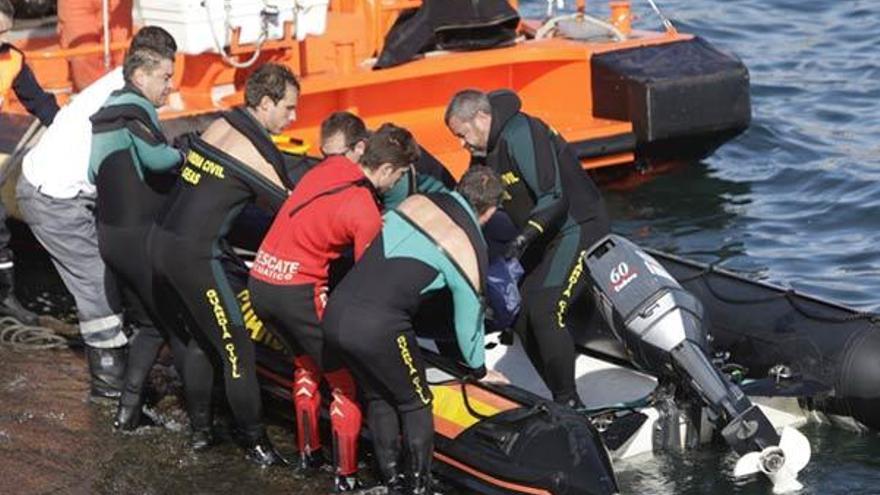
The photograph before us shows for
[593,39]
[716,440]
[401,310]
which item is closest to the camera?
[401,310]

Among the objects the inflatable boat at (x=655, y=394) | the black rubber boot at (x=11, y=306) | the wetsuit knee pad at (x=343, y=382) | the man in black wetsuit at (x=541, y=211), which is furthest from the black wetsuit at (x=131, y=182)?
the black rubber boot at (x=11, y=306)

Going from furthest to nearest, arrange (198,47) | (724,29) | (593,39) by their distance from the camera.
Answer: (724,29), (593,39), (198,47)

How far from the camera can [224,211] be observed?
7.02 m

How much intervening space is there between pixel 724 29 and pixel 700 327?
397 inches

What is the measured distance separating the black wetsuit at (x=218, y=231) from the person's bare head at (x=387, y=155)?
48 cm

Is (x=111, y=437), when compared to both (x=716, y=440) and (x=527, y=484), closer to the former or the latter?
(x=527, y=484)

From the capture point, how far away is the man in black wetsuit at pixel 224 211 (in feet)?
22.9

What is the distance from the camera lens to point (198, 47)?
988cm

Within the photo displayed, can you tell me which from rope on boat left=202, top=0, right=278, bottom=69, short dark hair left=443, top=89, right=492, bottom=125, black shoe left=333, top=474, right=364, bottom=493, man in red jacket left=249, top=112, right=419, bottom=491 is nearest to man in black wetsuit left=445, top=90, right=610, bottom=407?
short dark hair left=443, top=89, right=492, bottom=125

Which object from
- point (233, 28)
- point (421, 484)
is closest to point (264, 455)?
point (421, 484)

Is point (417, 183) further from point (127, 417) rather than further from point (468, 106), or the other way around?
point (127, 417)

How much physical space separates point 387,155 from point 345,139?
316 mm

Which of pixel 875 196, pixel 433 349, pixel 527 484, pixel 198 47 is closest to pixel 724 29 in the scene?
pixel 875 196

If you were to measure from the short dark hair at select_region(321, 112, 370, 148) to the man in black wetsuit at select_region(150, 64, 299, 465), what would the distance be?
0.17 metres
